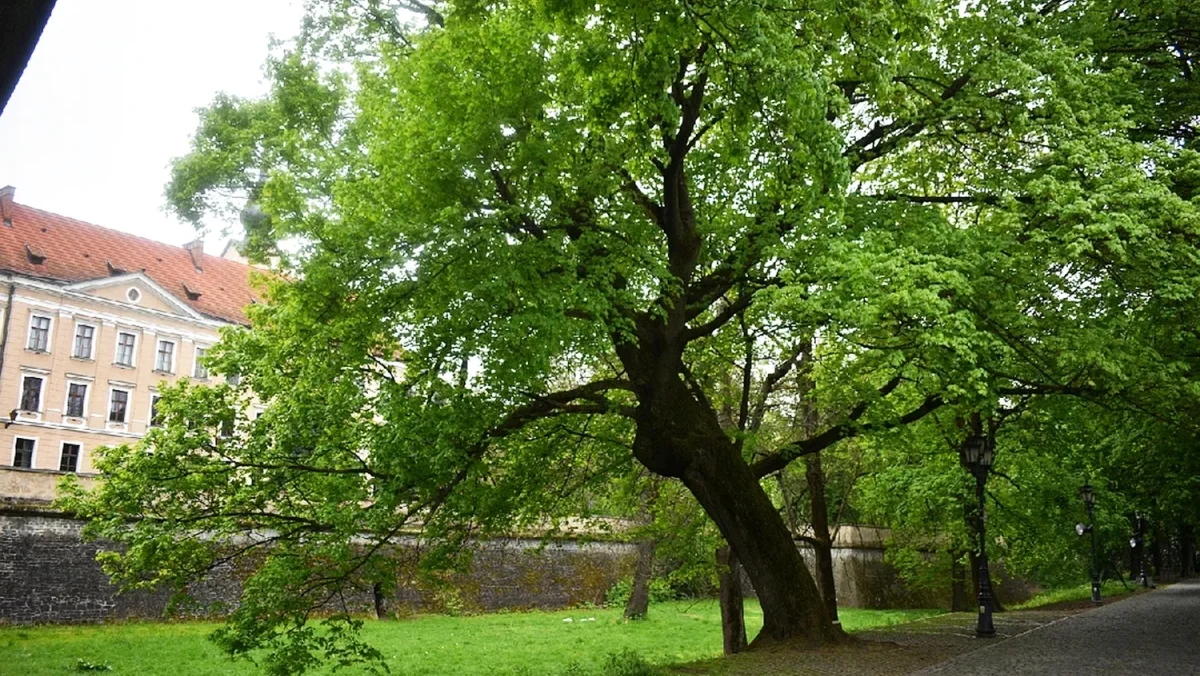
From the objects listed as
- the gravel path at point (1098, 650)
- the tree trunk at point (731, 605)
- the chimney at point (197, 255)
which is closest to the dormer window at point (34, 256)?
the chimney at point (197, 255)

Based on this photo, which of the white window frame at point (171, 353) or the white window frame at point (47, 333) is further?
the white window frame at point (171, 353)

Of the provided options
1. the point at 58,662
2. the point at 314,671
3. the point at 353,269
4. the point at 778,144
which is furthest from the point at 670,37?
the point at 58,662

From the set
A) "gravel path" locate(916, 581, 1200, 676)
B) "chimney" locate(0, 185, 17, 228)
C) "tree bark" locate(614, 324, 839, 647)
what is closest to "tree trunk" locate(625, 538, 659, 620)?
"gravel path" locate(916, 581, 1200, 676)

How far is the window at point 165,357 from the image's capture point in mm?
46000

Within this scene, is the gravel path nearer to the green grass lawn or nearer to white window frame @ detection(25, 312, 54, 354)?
the green grass lawn

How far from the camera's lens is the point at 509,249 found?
9648 millimetres

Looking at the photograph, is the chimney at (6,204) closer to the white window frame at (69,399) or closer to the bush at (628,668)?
the white window frame at (69,399)

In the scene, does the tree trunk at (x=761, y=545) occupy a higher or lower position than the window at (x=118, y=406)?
lower

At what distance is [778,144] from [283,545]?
279 inches

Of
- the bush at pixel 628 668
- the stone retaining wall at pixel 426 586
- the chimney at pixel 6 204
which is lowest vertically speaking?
the bush at pixel 628 668

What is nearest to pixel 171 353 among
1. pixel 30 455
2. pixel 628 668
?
pixel 30 455

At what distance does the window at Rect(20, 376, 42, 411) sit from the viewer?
1608 inches

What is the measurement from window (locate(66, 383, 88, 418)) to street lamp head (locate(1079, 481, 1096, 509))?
133 ft

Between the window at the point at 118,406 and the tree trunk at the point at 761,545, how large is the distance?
39.6 meters
